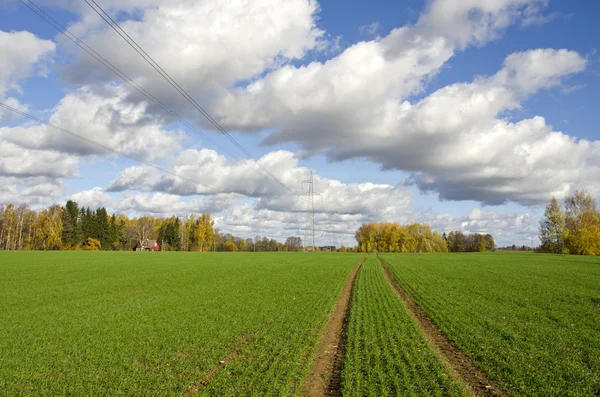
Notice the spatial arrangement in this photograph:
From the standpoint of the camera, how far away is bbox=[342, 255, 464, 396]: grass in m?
8.43

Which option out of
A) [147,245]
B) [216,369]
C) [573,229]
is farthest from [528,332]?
[147,245]

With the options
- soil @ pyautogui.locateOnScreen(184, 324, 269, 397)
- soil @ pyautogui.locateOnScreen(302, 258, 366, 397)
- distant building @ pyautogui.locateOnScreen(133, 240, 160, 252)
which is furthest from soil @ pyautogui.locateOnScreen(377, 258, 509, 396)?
distant building @ pyautogui.locateOnScreen(133, 240, 160, 252)

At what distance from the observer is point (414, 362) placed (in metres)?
10.3

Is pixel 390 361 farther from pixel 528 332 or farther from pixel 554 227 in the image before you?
pixel 554 227

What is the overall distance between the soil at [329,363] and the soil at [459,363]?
3018 mm

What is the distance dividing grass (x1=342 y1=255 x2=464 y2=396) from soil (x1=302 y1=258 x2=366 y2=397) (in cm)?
22

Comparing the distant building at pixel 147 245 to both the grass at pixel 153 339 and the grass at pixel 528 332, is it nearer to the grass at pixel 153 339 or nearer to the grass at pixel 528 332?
the grass at pixel 153 339

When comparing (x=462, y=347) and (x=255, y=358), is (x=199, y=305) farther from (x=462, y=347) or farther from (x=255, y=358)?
(x=462, y=347)

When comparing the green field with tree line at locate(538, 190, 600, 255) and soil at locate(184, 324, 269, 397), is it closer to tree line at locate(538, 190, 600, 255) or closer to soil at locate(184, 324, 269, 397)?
soil at locate(184, 324, 269, 397)

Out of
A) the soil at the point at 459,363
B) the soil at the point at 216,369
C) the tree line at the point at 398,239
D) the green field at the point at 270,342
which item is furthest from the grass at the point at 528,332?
the tree line at the point at 398,239

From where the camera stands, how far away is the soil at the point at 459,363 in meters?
8.73

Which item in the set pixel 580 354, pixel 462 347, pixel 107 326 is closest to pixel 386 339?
pixel 462 347

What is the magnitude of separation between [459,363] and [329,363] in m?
3.67

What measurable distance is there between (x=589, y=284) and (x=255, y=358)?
31.9 m
